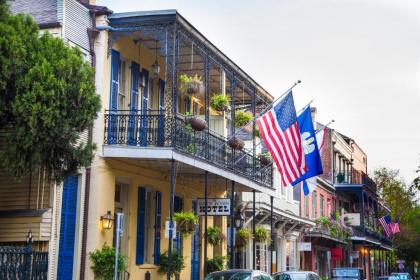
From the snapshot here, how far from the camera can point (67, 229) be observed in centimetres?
1803

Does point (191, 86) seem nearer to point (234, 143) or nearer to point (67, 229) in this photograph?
point (234, 143)

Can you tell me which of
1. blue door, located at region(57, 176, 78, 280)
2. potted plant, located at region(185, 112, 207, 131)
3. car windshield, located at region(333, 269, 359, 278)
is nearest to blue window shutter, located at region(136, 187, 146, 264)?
blue door, located at region(57, 176, 78, 280)

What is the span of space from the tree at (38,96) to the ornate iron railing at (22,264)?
1672mm

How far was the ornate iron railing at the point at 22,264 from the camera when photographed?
1420 centimetres

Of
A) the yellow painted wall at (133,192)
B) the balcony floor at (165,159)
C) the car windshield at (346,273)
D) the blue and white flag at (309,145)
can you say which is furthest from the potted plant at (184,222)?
the car windshield at (346,273)

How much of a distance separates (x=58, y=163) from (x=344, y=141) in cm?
4268

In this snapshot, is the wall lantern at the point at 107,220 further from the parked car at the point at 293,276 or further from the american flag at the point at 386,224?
the american flag at the point at 386,224

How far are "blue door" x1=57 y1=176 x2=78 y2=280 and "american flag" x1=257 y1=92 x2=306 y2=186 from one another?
636cm

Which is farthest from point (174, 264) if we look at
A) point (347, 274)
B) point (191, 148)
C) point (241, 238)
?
point (347, 274)

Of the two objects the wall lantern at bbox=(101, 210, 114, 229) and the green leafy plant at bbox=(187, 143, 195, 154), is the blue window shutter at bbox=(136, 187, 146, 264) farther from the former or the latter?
the green leafy plant at bbox=(187, 143, 195, 154)

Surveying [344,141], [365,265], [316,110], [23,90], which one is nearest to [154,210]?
[23,90]

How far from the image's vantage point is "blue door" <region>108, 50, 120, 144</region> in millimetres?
18906

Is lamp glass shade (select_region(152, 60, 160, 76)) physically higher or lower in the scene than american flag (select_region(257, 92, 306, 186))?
higher

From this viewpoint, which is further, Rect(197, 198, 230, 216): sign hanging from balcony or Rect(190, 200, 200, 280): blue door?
Rect(190, 200, 200, 280): blue door
